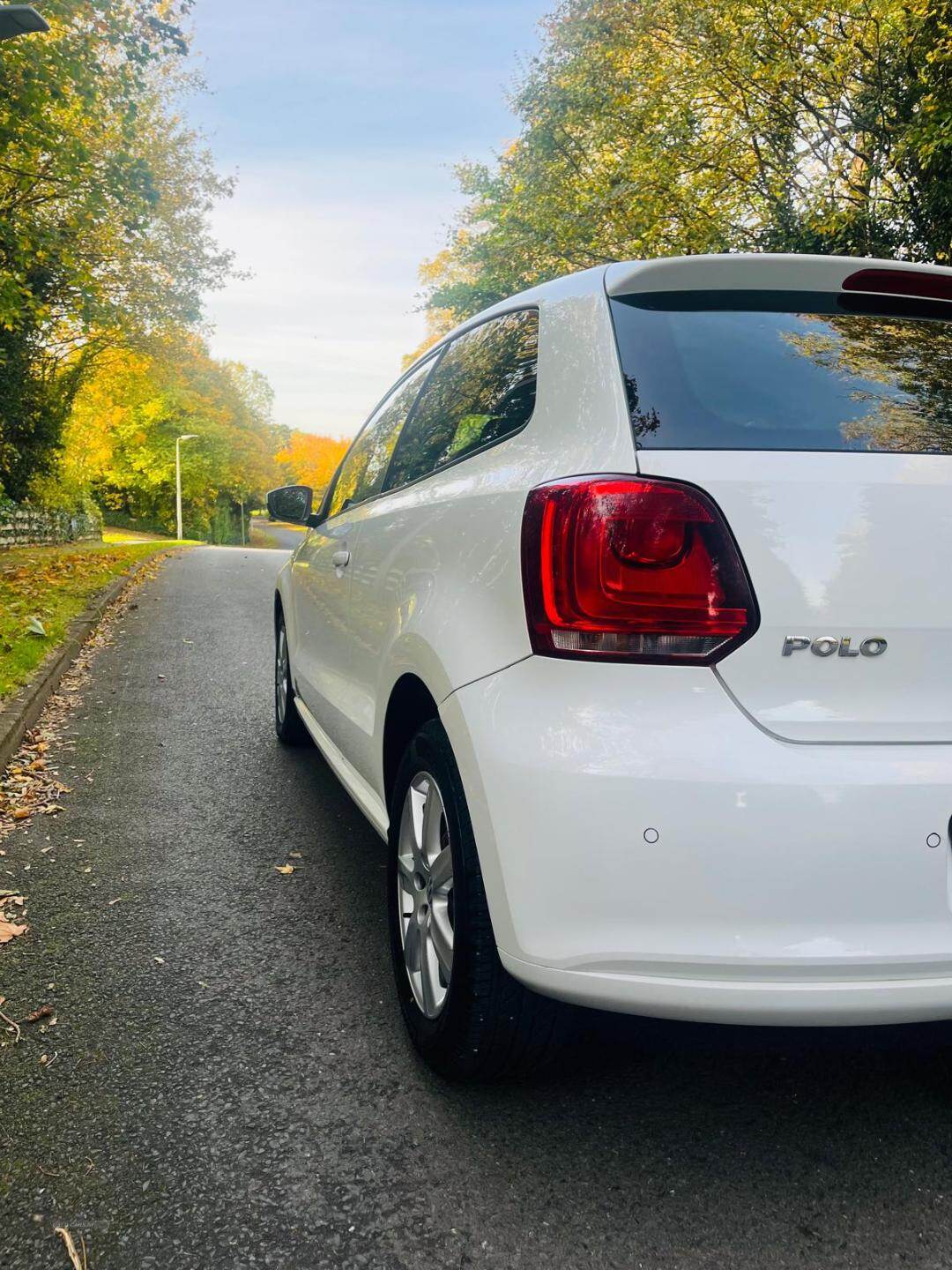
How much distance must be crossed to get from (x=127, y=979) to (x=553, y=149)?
19.2 metres

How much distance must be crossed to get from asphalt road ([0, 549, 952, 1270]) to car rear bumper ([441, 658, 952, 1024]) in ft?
1.57

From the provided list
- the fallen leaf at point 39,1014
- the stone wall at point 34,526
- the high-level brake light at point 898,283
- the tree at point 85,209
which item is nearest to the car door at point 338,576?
the fallen leaf at point 39,1014

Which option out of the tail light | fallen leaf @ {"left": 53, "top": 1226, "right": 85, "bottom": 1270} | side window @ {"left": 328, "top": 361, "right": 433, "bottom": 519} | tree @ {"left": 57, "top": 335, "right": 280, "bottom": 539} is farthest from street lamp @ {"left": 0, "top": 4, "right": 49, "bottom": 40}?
tree @ {"left": 57, "top": 335, "right": 280, "bottom": 539}

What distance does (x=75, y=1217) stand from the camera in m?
1.99

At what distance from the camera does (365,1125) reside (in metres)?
2.29

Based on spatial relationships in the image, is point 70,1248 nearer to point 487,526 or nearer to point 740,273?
point 487,526

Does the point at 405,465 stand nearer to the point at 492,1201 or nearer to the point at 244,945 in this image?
the point at 244,945

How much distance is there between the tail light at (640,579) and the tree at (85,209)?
11.0 meters

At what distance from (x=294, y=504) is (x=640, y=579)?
3316 mm

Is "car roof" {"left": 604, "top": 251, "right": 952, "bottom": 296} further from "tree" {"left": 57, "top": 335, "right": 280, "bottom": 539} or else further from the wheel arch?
"tree" {"left": 57, "top": 335, "right": 280, "bottom": 539}

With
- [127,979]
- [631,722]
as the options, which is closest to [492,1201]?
[631,722]

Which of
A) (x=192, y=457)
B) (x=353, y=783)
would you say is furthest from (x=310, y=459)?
(x=353, y=783)

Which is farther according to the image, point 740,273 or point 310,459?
point 310,459

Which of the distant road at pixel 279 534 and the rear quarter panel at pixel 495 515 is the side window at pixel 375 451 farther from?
the distant road at pixel 279 534
